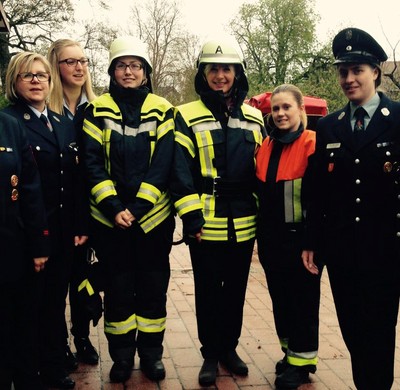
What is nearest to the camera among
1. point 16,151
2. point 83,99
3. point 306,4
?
point 16,151

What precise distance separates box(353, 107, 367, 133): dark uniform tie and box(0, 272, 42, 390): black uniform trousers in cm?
205

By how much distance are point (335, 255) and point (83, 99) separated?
220cm

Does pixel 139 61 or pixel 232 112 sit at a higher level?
pixel 139 61

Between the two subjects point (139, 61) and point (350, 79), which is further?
point (139, 61)

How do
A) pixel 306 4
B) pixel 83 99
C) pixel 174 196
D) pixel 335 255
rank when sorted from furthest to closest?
1. pixel 306 4
2. pixel 83 99
3. pixel 174 196
4. pixel 335 255

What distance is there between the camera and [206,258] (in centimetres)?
→ 371

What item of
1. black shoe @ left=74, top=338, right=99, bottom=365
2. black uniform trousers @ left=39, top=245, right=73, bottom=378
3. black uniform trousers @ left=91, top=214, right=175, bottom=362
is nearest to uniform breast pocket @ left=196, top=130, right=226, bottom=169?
black uniform trousers @ left=91, top=214, right=175, bottom=362

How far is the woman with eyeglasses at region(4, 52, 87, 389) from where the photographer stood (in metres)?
3.26

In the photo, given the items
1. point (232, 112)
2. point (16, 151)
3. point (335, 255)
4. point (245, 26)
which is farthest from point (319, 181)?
point (245, 26)

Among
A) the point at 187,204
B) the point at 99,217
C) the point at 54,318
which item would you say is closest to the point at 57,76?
the point at 99,217

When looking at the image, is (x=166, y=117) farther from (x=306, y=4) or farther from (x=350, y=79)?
(x=306, y=4)

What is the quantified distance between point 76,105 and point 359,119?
2.10 meters

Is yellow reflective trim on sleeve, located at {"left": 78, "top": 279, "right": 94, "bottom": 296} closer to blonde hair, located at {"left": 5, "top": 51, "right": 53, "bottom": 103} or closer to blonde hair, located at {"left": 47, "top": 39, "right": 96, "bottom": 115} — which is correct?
blonde hair, located at {"left": 47, "top": 39, "right": 96, "bottom": 115}

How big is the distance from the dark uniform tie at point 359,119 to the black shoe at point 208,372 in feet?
6.26
